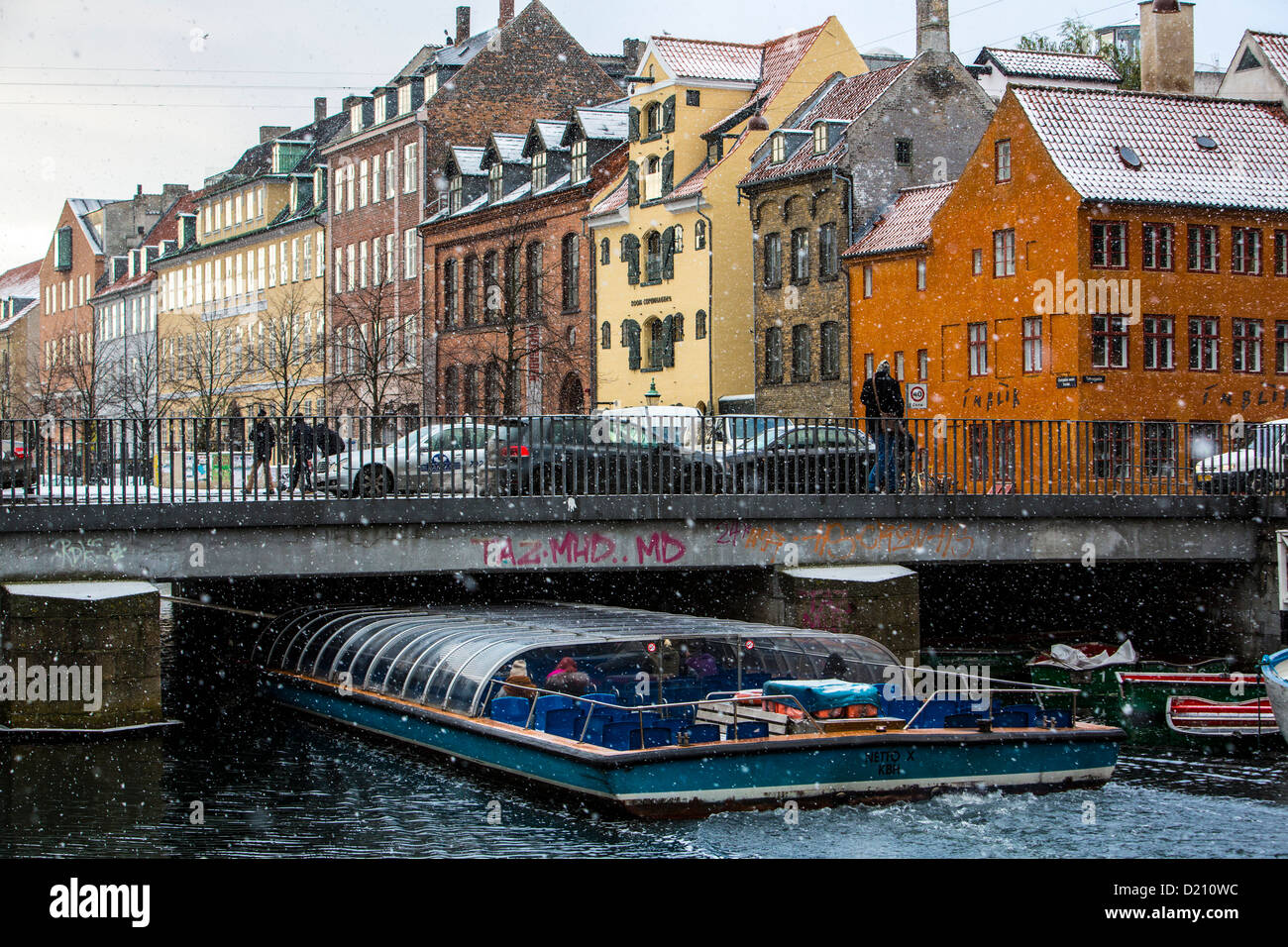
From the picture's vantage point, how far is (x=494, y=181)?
234ft

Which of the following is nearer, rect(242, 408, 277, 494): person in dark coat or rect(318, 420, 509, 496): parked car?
rect(318, 420, 509, 496): parked car

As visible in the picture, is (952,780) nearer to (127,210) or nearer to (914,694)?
(914,694)

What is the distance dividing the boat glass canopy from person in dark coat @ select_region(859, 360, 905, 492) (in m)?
4.94

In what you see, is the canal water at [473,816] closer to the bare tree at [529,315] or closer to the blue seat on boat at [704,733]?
the blue seat on boat at [704,733]

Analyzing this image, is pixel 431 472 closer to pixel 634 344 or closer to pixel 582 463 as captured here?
pixel 582 463

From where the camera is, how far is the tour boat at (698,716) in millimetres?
19234

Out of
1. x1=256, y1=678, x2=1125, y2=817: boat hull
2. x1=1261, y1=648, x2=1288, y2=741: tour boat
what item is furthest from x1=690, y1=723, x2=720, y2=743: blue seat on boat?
x1=1261, y1=648, x2=1288, y2=741: tour boat

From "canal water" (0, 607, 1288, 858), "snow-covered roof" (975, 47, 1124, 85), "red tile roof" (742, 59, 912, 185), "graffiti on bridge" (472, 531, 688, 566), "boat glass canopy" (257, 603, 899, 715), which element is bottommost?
"canal water" (0, 607, 1288, 858)

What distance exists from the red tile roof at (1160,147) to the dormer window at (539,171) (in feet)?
73.2

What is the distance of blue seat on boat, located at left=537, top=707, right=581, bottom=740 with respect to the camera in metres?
20.6

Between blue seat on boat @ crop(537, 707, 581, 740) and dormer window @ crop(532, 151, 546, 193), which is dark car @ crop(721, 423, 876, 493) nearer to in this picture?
blue seat on boat @ crop(537, 707, 581, 740)

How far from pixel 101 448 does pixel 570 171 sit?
44713 mm

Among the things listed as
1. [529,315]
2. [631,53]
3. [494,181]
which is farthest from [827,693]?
[631,53]
